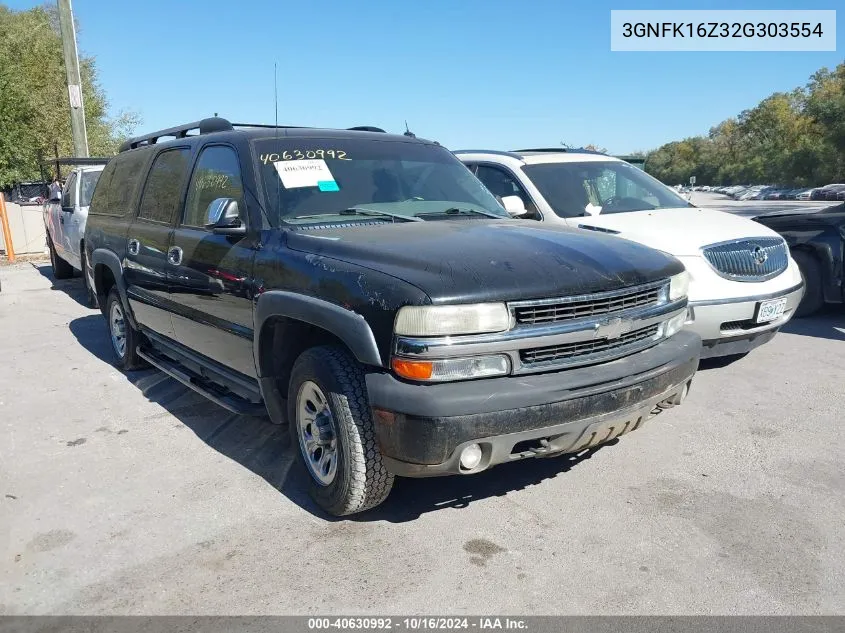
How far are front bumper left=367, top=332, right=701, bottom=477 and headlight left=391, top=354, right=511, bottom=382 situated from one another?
3cm

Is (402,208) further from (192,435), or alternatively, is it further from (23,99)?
(23,99)

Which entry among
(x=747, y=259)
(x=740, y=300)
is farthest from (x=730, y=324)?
(x=747, y=259)

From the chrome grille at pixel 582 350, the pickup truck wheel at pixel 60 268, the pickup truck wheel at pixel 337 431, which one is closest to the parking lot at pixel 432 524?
the pickup truck wheel at pixel 337 431

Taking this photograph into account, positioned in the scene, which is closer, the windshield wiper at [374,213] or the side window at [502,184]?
the windshield wiper at [374,213]

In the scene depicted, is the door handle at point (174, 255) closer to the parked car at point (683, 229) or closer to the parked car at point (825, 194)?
the parked car at point (683, 229)

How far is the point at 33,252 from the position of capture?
17.1 m

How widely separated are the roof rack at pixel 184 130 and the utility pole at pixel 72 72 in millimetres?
8570

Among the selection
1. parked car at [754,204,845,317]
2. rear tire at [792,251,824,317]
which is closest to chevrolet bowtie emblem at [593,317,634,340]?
parked car at [754,204,845,317]

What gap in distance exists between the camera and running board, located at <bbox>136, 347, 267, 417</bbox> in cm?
413

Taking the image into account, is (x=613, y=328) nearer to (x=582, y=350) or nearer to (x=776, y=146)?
(x=582, y=350)

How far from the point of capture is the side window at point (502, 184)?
6.59 metres

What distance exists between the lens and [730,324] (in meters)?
5.34

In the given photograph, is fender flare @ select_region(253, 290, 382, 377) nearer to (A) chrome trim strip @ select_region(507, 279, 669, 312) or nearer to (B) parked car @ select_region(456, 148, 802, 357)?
(A) chrome trim strip @ select_region(507, 279, 669, 312)

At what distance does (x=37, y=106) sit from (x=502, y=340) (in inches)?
1111
